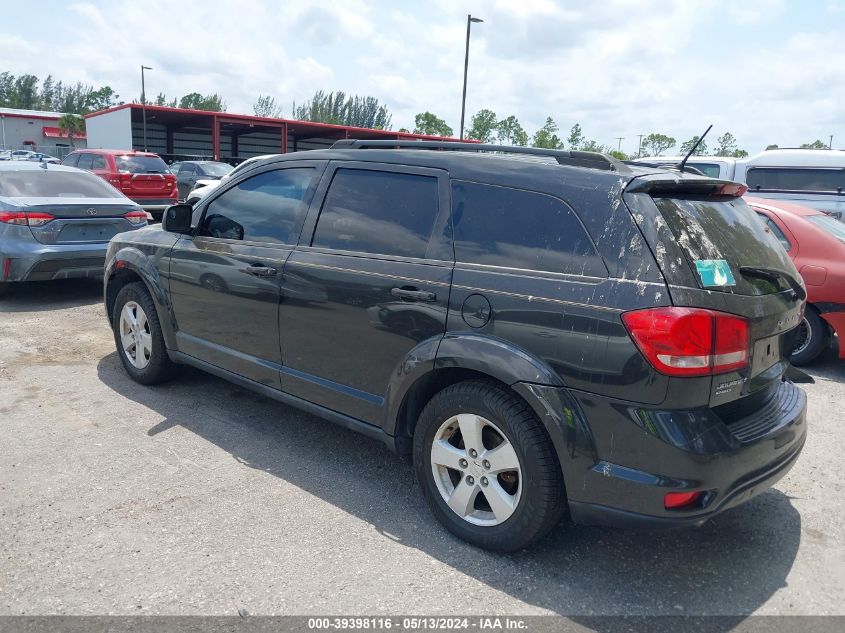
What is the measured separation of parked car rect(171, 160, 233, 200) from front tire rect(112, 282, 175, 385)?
1820 cm

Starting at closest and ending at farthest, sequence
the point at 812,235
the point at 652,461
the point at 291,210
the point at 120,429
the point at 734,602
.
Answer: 1. the point at 652,461
2. the point at 734,602
3. the point at 291,210
4. the point at 120,429
5. the point at 812,235

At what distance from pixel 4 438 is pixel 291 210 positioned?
2.25 metres

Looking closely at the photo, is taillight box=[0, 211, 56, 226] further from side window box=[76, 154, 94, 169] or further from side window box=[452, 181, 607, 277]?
A: side window box=[76, 154, 94, 169]

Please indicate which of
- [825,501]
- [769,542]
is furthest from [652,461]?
[825,501]

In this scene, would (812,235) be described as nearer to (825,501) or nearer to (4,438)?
(825,501)

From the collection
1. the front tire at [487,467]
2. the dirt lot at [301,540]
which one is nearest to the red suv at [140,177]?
the dirt lot at [301,540]

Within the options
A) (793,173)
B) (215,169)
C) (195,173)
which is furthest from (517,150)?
(215,169)

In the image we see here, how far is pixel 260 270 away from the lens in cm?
395

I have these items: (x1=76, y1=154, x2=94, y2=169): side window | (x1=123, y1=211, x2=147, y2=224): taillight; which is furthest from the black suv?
(x1=76, y1=154, x2=94, y2=169): side window

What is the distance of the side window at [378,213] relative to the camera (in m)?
3.35

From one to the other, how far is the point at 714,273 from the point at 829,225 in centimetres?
468

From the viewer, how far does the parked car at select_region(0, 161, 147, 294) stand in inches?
289

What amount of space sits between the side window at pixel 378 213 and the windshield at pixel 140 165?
42.9 feet

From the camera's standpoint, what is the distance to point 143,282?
505cm
